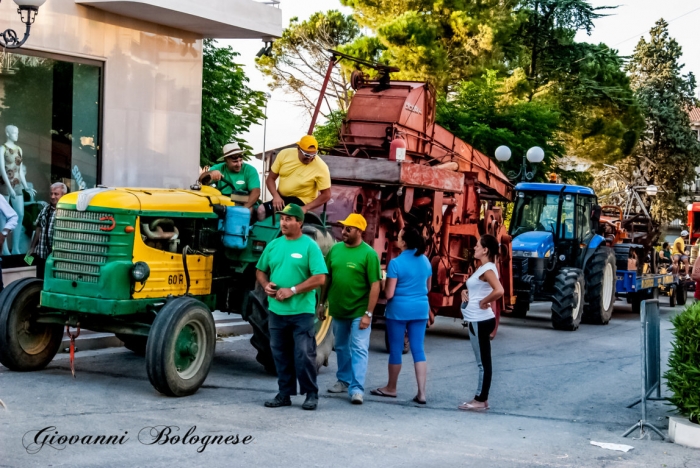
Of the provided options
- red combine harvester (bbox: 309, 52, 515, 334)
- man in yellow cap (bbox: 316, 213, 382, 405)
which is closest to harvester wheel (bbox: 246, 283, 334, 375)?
man in yellow cap (bbox: 316, 213, 382, 405)

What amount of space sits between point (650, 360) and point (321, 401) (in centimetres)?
303

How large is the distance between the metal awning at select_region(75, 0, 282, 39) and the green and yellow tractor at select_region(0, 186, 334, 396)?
5114 mm

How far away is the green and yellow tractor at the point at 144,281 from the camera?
8.80 meters

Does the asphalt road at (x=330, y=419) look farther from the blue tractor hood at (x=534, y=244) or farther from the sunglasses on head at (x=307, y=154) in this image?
the blue tractor hood at (x=534, y=244)

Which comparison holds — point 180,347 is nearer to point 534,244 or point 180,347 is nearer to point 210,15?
point 210,15

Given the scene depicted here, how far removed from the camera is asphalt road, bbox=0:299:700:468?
22.6 feet

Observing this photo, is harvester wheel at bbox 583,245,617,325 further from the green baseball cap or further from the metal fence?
the green baseball cap

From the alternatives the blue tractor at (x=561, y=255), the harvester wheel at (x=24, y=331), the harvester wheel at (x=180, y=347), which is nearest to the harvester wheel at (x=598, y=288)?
the blue tractor at (x=561, y=255)

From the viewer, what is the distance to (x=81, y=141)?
14.7m

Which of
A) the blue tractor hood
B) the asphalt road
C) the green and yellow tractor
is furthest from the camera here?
the blue tractor hood

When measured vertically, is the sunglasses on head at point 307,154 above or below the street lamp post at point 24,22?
below

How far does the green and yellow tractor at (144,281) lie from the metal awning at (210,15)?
5.11m

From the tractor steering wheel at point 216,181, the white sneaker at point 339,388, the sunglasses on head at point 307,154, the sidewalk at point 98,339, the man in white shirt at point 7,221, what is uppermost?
the sunglasses on head at point 307,154

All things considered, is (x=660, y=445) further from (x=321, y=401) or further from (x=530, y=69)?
(x=530, y=69)
